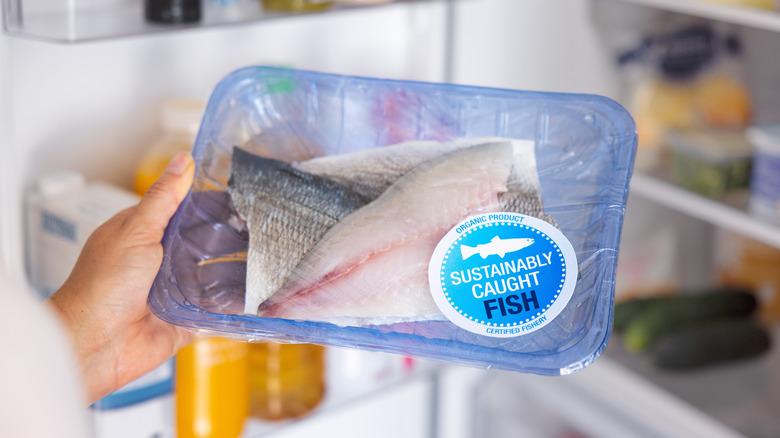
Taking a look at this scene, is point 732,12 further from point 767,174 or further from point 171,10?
point 171,10

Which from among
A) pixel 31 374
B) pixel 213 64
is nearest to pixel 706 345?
pixel 213 64

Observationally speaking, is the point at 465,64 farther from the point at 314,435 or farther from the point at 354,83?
the point at 314,435

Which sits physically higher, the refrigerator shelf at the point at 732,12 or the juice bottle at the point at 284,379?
the refrigerator shelf at the point at 732,12

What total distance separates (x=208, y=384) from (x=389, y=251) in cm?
49

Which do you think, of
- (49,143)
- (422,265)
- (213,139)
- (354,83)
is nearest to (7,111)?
(49,143)

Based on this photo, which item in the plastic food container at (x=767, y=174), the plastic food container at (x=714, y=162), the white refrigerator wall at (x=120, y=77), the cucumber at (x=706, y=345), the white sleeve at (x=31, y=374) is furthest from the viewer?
the cucumber at (x=706, y=345)

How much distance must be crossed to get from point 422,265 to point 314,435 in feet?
2.53

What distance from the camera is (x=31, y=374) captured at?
0.99 ft

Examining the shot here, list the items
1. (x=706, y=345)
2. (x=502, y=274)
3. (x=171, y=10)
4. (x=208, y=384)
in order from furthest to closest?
(x=706, y=345) → (x=208, y=384) → (x=171, y=10) → (x=502, y=274)

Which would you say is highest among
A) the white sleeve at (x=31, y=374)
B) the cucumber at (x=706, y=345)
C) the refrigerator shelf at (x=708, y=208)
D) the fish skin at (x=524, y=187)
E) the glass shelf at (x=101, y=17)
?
the glass shelf at (x=101, y=17)

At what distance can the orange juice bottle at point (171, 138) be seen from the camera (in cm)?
106

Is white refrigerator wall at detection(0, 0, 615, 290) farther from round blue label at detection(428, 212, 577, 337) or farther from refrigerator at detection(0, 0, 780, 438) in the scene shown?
round blue label at detection(428, 212, 577, 337)

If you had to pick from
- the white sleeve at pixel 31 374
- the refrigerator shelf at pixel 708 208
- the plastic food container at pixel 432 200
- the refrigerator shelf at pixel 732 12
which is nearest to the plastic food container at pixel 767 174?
the refrigerator shelf at pixel 708 208

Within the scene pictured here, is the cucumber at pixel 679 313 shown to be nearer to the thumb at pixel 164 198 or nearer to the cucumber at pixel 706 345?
the cucumber at pixel 706 345
